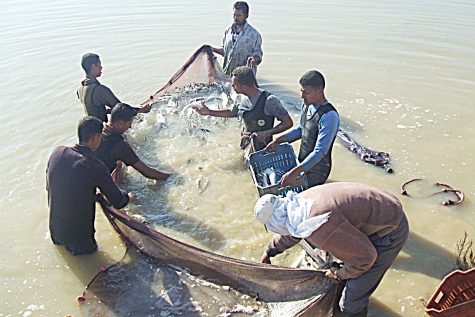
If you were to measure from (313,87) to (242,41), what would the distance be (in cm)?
351

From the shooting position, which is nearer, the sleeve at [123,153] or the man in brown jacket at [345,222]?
the man in brown jacket at [345,222]

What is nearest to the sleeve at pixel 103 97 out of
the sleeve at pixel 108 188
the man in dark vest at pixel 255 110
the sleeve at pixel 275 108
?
the man in dark vest at pixel 255 110

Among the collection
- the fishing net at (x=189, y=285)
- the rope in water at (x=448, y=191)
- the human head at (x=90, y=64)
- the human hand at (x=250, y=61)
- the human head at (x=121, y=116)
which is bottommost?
the rope in water at (x=448, y=191)

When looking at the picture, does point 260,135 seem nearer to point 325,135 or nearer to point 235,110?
point 235,110

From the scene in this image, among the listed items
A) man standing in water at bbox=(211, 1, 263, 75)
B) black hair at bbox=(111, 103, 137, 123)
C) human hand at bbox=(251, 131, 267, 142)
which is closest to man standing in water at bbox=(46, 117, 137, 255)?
black hair at bbox=(111, 103, 137, 123)

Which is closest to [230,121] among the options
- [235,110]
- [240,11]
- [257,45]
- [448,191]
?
[257,45]

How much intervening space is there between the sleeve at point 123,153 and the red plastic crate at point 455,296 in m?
3.42

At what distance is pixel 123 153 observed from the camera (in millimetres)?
4637

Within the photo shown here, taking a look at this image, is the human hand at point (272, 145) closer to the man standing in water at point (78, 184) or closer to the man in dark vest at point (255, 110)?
the man in dark vest at point (255, 110)

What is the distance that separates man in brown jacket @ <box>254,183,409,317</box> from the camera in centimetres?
250

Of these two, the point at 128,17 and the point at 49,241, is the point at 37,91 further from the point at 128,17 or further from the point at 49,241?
the point at 128,17

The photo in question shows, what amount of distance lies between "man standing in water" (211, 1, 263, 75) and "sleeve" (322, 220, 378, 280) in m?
4.47

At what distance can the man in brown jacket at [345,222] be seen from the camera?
2.50m

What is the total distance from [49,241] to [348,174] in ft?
13.5
